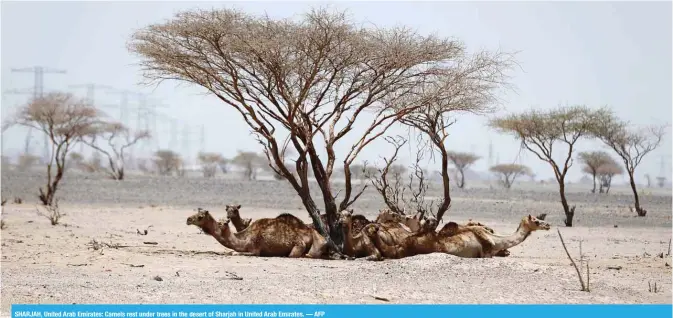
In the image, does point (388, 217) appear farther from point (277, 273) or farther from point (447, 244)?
point (277, 273)

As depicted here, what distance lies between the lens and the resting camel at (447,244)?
12.7m

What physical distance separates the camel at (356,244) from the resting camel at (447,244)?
0.32 ft

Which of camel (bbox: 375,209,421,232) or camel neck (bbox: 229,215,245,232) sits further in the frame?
camel (bbox: 375,209,421,232)

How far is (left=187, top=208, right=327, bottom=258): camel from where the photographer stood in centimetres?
1315

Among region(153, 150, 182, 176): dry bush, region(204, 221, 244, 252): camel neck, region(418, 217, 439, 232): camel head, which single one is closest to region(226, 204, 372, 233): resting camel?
region(204, 221, 244, 252): camel neck

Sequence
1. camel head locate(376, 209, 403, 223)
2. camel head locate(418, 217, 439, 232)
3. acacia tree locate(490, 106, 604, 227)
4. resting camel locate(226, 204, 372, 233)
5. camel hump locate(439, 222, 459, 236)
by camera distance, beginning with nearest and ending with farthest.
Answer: camel head locate(418, 217, 439, 232)
camel hump locate(439, 222, 459, 236)
resting camel locate(226, 204, 372, 233)
camel head locate(376, 209, 403, 223)
acacia tree locate(490, 106, 604, 227)

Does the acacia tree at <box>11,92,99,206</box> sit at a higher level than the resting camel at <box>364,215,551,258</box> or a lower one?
higher

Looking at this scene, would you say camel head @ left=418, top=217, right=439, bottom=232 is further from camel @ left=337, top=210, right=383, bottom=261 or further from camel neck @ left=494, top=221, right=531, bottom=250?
camel neck @ left=494, top=221, right=531, bottom=250

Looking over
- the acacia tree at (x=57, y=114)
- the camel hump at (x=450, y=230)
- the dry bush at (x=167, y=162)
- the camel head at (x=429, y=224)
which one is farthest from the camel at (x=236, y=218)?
the dry bush at (x=167, y=162)

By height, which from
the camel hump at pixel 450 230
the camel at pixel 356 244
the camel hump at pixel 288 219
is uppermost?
the camel hump at pixel 288 219

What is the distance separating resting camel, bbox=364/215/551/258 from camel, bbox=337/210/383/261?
0.32 feet

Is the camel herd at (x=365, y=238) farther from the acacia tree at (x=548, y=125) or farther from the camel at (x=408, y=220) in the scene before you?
the acacia tree at (x=548, y=125)

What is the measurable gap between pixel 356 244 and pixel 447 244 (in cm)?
141

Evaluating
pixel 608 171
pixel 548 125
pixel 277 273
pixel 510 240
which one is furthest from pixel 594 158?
pixel 277 273
